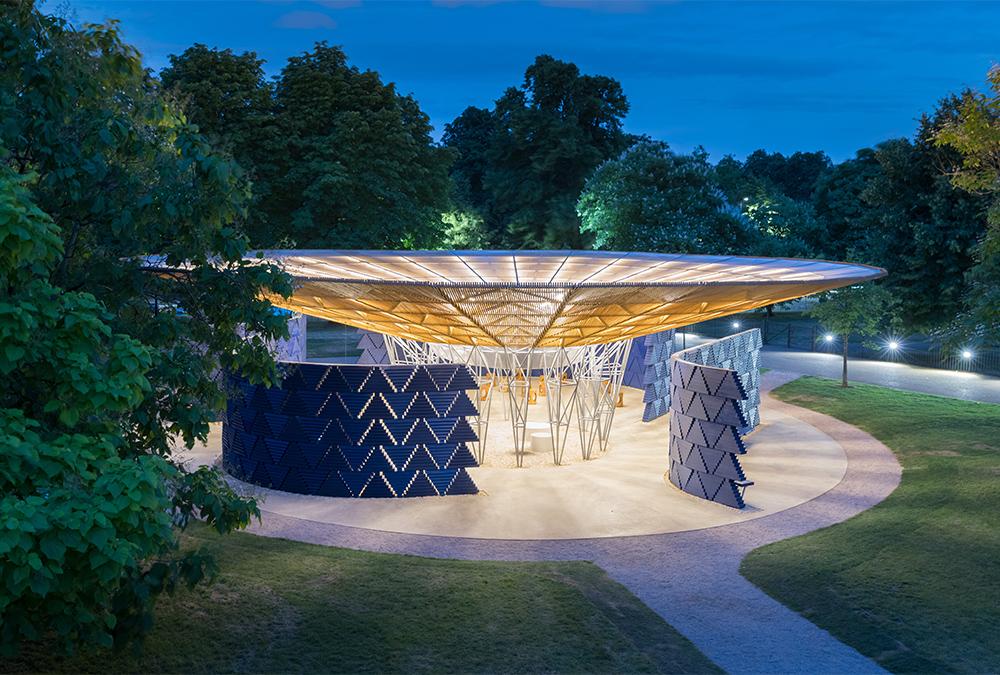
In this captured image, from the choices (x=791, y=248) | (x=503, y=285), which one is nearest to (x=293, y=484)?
(x=503, y=285)

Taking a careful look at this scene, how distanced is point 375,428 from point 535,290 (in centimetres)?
621

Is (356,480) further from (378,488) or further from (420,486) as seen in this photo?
(420,486)

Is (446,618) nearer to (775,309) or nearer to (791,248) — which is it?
(791,248)

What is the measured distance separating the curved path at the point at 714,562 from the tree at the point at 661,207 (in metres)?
33.8

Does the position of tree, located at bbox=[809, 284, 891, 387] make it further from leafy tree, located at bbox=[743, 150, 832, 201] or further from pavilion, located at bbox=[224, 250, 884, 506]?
leafy tree, located at bbox=[743, 150, 832, 201]

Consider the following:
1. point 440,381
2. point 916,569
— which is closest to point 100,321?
point 440,381

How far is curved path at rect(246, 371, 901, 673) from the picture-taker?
13336 mm

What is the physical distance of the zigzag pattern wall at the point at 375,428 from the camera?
2172 cm

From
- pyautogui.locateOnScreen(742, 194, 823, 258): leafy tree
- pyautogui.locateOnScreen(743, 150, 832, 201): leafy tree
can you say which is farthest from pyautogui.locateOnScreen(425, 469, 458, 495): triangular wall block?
pyautogui.locateOnScreen(743, 150, 832, 201): leafy tree

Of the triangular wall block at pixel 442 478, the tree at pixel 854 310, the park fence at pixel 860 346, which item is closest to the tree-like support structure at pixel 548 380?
the triangular wall block at pixel 442 478

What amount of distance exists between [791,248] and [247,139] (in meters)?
38.9

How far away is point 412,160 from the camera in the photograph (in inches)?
2313

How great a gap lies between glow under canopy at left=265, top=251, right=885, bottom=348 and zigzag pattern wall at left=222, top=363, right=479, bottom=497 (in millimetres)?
1815

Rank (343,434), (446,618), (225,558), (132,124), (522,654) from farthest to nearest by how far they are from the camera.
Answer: (343,434), (225,558), (446,618), (522,654), (132,124)
